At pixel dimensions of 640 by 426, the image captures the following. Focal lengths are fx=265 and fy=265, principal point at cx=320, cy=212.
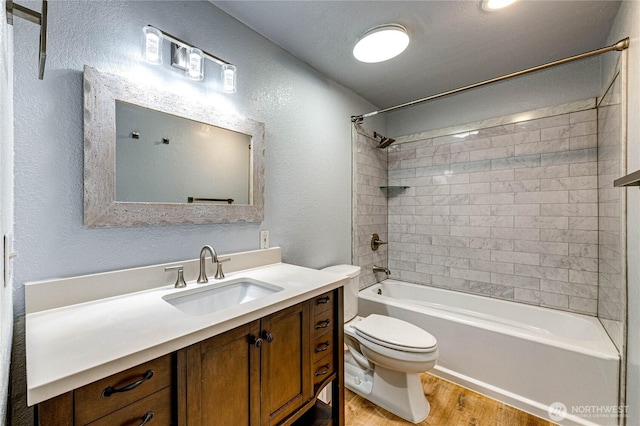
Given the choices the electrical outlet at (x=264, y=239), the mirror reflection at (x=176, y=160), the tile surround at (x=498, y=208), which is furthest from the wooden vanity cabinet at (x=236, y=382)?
the tile surround at (x=498, y=208)

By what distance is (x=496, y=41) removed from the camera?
5.90 feet

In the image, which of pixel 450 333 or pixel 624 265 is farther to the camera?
pixel 450 333

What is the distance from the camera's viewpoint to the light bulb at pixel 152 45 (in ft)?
3.81

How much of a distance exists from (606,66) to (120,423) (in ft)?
10.2

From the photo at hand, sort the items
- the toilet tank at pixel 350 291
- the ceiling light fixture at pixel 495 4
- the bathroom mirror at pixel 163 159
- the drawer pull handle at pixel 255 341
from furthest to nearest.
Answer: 1. the toilet tank at pixel 350 291
2. the ceiling light fixture at pixel 495 4
3. the bathroom mirror at pixel 163 159
4. the drawer pull handle at pixel 255 341

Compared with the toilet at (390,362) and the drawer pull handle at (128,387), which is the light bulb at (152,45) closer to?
the drawer pull handle at (128,387)

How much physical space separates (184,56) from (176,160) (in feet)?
1.66

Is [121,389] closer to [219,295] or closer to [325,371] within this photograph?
[219,295]

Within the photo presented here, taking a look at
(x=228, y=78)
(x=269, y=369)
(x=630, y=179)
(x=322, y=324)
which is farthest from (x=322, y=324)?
(x=228, y=78)

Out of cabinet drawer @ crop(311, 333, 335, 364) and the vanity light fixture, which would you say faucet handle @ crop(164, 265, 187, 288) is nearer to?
cabinet drawer @ crop(311, 333, 335, 364)

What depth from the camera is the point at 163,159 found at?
1.26 metres

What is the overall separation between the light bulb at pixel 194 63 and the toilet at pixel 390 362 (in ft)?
5.31

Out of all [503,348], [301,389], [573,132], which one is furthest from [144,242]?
[573,132]

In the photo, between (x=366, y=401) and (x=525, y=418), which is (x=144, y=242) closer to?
(x=366, y=401)
